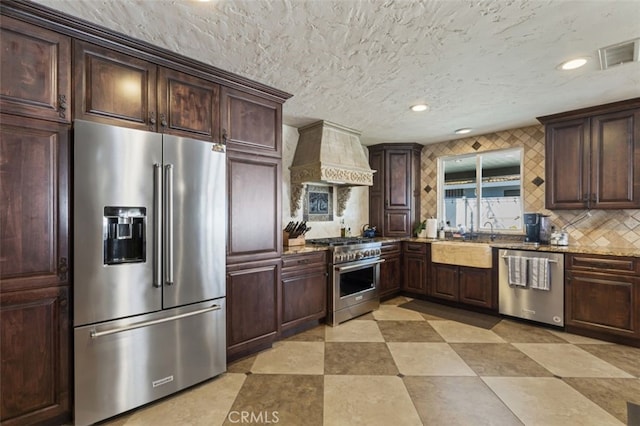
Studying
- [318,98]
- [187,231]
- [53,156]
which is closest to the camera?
[53,156]

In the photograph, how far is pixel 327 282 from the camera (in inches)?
134

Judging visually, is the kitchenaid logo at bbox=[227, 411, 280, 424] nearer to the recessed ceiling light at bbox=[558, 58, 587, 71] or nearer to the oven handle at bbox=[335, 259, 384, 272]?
the oven handle at bbox=[335, 259, 384, 272]

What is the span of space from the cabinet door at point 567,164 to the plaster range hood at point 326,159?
87.6 inches

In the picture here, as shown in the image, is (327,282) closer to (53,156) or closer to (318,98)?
(318,98)

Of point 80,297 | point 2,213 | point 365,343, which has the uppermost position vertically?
point 2,213

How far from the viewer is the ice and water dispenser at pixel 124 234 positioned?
1.85 meters

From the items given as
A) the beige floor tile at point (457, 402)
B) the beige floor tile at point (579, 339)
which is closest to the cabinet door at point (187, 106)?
the beige floor tile at point (457, 402)

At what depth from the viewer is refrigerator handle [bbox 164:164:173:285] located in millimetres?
2033

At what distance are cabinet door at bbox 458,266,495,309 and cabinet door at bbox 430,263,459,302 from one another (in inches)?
2.7

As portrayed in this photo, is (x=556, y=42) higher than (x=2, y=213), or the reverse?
(x=556, y=42)

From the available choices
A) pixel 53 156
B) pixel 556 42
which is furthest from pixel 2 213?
pixel 556 42

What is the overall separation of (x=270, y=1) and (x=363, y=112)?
6.22 feet

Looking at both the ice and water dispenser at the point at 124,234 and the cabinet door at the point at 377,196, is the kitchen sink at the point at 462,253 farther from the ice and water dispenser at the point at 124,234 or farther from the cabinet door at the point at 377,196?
the ice and water dispenser at the point at 124,234

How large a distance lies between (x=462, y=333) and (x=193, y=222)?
3.00m
